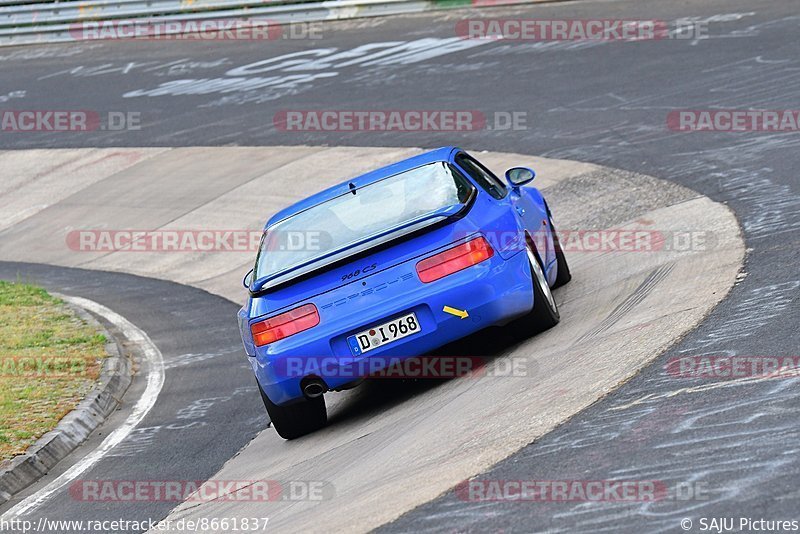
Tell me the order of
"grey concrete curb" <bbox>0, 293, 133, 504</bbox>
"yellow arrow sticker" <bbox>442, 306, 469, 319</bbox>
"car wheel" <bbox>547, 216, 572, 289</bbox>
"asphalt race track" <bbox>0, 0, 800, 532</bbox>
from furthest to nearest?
"car wheel" <bbox>547, 216, 572, 289</bbox> < "grey concrete curb" <bbox>0, 293, 133, 504</bbox> < "yellow arrow sticker" <bbox>442, 306, 469, 319</bbox> < "asphalt race track" <bbox>0, 0, 800, 532</bbox>

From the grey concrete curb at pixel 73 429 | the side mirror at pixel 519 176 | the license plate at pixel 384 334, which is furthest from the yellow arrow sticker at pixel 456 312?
the grey concrete curb at pixel 73 429

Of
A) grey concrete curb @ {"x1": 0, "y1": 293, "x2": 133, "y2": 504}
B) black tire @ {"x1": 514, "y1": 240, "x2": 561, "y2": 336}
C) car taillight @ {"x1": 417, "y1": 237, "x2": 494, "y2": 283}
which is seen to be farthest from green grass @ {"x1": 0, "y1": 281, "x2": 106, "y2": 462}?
black tire @ {"x1": 514, "y1": 240, "x2": 561, "y2": 336}

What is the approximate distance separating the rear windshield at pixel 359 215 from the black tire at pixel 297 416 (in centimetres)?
84

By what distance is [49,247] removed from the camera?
18.3 meters

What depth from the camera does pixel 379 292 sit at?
791 cm

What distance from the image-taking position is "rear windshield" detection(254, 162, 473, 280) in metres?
8.30

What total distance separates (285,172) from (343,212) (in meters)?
9.83

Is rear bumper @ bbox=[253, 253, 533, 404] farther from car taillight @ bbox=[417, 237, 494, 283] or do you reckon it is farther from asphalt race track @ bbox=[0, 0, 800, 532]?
asphalt race track @ bbox=[0, 0, 800, 532]

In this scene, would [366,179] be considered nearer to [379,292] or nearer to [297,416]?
[379,292]

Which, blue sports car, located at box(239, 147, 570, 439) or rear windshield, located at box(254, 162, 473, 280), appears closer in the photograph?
blue sports car, located at box(239, 147, 570, 439)

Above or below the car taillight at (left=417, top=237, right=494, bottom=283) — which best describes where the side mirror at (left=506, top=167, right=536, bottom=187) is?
above

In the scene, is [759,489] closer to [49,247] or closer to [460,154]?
[460,154]

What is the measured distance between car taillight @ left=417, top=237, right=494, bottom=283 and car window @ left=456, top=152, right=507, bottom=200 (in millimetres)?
1019

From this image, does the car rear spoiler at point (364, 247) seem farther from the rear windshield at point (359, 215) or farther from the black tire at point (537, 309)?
the black tire at point (537, 309)
